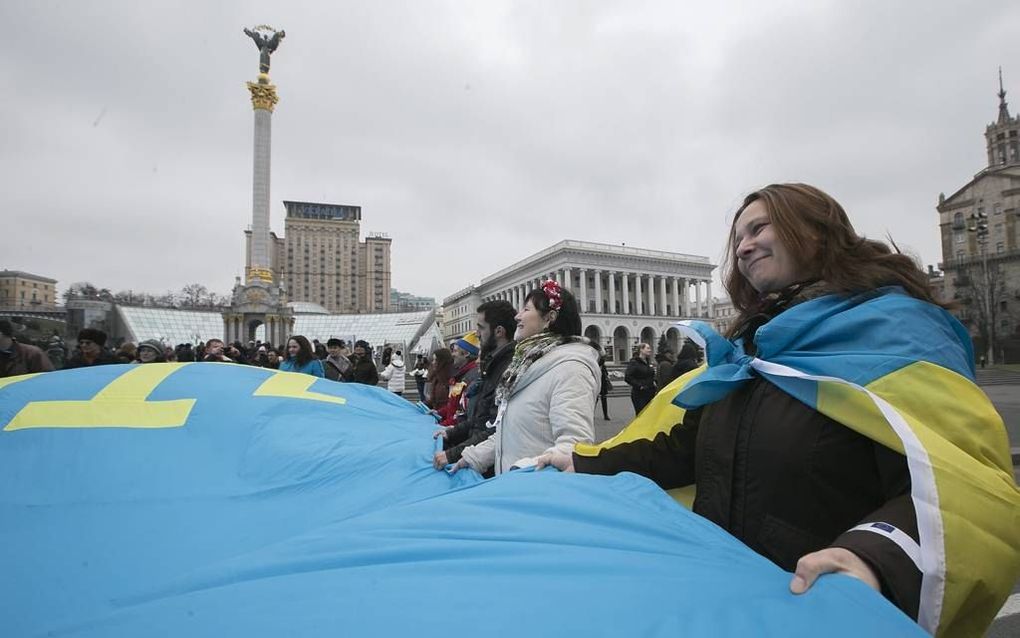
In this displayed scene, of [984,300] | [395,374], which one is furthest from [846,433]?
[984,300]

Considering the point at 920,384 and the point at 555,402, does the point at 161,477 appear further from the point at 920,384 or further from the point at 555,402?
the point at 920,384

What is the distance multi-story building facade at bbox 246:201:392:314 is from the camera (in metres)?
108

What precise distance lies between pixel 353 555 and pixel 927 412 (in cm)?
128

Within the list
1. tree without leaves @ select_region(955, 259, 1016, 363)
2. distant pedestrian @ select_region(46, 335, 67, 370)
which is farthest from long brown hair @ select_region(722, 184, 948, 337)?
tree without leaves @ select_region(955, 259, 1016, 363)

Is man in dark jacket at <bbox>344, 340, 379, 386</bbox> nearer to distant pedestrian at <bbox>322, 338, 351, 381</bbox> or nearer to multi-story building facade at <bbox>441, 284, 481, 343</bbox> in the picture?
distant pedestrian at <bbox>322, 338, 351, 381</bbox>

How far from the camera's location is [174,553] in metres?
2.22

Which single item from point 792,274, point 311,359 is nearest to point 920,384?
point 792,274

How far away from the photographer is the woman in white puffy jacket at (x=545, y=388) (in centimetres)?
242

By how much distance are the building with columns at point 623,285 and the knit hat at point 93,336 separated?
5704 centimetres

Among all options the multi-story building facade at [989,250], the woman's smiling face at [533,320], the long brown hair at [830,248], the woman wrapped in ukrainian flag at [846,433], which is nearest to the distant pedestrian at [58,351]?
the woman's smiling face at [533,320]

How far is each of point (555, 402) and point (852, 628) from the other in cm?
Result: 164

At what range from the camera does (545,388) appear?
257 centimetres

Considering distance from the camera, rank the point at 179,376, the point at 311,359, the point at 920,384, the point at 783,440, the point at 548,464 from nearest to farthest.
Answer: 1. the point at 920,384
2. the point at 783,440
3. the point at 548,464
4. the point at 179,376
5. the point at 311,359

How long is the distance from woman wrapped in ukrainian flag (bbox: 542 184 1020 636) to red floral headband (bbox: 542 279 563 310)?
1.29m
